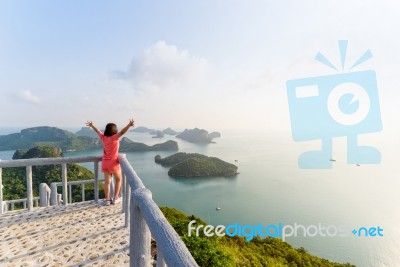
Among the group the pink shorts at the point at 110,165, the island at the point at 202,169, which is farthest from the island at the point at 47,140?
the pink shorts at the point at 110,165

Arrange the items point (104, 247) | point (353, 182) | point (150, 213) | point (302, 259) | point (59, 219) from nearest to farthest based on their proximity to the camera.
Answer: point (150, 213), point (104, 247), point (59, 219), point (302, 259), point (353, 182)

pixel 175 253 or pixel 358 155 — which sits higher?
pixel 175 253

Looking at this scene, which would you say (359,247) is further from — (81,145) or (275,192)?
(81,145)

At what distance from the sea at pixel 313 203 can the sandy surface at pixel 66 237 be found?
110 ft

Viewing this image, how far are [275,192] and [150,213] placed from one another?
2574 inches

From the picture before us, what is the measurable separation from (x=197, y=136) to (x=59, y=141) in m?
87.4

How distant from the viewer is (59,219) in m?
3.79

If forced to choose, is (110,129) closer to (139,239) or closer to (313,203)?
(139,239)

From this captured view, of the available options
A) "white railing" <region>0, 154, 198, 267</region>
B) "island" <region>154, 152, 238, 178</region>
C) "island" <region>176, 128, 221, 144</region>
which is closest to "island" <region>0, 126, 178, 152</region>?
"island" <region>154, 152, 238, 178</region>

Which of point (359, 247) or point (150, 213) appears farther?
point (359, 247)

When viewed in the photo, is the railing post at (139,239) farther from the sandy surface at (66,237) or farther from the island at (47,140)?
the island at (47,140)

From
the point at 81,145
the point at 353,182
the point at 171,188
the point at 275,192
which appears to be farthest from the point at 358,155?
the point at 81,145

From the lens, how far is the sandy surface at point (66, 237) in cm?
281

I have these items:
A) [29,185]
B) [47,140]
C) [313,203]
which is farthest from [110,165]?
[47,140]
